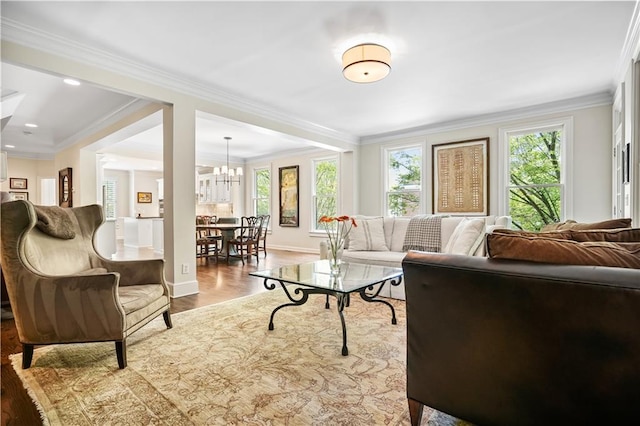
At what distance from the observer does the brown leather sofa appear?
3.40 feet

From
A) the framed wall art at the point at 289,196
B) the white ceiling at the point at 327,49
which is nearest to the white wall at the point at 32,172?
the white ceiling at the point at 327,49

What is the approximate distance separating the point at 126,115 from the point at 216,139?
2.33m

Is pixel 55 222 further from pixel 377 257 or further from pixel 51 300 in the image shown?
pixel 377 257

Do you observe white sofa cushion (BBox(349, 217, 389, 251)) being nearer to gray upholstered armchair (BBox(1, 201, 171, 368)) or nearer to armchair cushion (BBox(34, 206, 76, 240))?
gray upholstered armchair (BBox(1, 201, 171, 368))

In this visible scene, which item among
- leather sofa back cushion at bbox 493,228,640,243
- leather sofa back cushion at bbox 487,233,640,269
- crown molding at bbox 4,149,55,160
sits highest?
crown molding at bbox 4,149,55,160

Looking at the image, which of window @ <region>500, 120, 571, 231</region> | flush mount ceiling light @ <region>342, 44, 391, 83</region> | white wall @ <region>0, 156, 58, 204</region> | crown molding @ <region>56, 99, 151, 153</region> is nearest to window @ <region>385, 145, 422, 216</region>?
window @ <region>500, 120, 571, 231</region>

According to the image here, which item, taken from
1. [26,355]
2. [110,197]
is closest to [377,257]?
[26,355]

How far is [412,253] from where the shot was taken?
1.49m

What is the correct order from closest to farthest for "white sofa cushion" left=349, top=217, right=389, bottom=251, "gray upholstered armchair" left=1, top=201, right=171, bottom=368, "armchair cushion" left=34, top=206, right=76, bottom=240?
"gray upholstered armchair" left=1, top=201, right=171, bottom=368 < "armchair cushion" left=34, top=206, right=76, bottom=240 < "white sofa cushion" left=349, top=217, right=389, bottom=251

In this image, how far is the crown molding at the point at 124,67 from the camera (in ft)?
9.03

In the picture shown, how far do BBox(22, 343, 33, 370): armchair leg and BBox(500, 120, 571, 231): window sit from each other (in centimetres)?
579

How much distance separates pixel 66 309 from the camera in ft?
6.61

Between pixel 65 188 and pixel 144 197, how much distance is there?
486cm

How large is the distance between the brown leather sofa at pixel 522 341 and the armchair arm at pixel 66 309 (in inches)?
70.5
